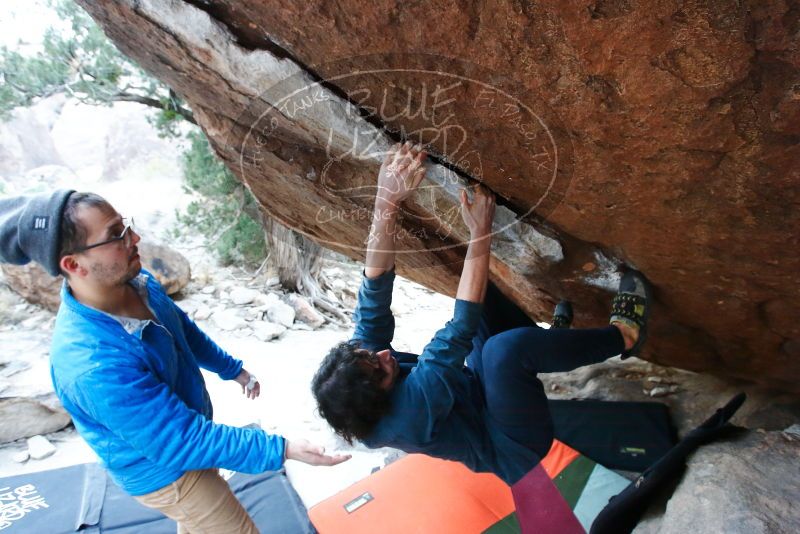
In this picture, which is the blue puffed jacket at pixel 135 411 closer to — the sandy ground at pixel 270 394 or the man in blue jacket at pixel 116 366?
the man in blue jacket at pixel 116 366

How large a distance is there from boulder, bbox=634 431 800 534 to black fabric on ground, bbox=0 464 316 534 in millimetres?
2178

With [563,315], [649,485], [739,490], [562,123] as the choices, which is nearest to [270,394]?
[563,315]

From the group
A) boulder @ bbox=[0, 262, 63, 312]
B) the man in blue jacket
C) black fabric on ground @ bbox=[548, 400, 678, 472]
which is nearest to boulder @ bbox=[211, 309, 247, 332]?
boulder @ bbox=[0, 262, 63, 312]

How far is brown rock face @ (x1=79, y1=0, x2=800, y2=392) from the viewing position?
1.16 meters

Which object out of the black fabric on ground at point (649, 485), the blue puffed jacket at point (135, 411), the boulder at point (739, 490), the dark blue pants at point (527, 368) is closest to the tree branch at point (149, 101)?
the blue puffed jacket at point (135, 411)

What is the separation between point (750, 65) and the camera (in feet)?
3.64

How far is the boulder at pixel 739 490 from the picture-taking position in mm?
1592

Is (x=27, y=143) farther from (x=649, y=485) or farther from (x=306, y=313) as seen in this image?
(x=649, y=485)

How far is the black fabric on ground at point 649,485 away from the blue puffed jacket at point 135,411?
1436 millimetres

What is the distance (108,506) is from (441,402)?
283 centimetres

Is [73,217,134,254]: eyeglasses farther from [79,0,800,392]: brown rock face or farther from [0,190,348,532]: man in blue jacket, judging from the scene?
[79,0,800,392]: brown rock face

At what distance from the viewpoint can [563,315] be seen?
2699 mm

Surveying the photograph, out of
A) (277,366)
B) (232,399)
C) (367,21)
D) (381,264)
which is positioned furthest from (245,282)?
(367,21)

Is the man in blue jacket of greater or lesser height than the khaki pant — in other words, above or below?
above
